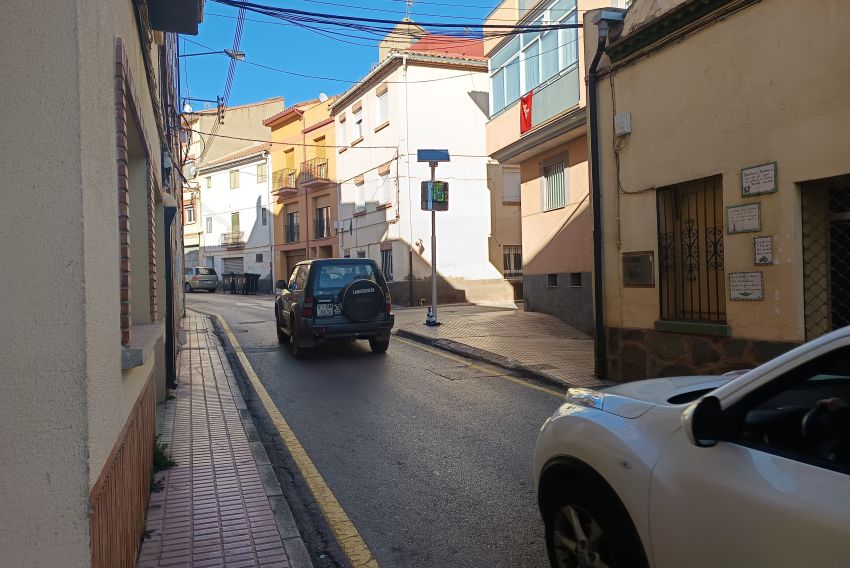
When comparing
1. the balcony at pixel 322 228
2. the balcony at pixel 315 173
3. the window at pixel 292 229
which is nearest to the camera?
the balcony at pixel 315 173

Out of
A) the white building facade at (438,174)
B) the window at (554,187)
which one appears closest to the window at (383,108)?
the white building facade at (438,174)

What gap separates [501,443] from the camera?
6246mm

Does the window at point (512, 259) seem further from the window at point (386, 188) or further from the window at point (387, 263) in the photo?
the window at point (386, 188)

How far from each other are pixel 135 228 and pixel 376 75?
74.5 feet

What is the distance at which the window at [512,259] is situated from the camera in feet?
86.3

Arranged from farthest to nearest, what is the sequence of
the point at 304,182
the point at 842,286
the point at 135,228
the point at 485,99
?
the point at 304,182, the point at 485,99, the point at 842,286, the point at 135,228

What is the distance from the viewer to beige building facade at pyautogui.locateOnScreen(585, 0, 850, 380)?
6668mm

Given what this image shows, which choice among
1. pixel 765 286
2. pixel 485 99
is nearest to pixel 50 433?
pixel 765 286

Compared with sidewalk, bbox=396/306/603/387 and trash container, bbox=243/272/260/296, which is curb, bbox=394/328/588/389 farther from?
trash container, bbox=243/272/260/296

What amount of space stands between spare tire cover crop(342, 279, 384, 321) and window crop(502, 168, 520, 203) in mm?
14960

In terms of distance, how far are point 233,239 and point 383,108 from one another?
2079 centimetres

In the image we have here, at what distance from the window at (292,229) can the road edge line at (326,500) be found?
29925 millimetres

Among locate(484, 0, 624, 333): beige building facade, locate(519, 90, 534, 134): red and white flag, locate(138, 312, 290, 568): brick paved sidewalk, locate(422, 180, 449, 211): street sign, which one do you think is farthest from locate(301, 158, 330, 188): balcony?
locate(138, 312, 290, 568): brick paved sidewalk

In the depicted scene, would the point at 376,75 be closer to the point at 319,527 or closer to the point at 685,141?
the point at 685,141
